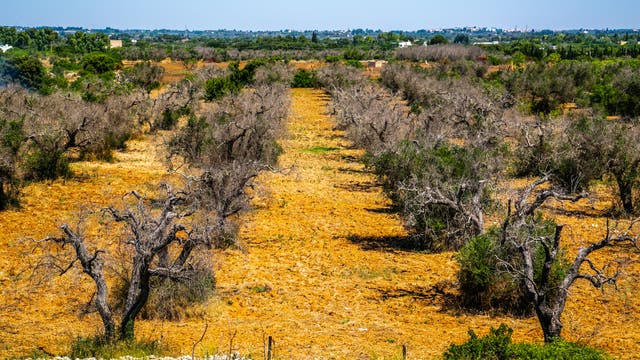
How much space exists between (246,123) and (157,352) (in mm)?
14392

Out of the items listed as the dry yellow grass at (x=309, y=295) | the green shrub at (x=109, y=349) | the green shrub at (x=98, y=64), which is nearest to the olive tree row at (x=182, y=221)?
the green shrub at (x=109, y=349)

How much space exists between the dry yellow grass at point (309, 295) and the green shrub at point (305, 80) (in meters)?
50.1

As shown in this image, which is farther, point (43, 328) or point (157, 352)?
point (43, 328)

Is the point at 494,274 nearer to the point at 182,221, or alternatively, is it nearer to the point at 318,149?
the point at 182,221

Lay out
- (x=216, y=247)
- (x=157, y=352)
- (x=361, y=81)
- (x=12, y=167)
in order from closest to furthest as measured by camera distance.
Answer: (x=157, y=352)
(x=216, y=247)
(x=12, y=167)
(x=361, y=81)

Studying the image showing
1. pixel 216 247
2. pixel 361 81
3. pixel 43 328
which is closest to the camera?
pixel 43 328

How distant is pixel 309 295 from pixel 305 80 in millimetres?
60642

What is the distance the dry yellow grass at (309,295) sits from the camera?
1166 centimetres

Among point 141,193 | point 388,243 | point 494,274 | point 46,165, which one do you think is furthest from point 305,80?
point 494,274

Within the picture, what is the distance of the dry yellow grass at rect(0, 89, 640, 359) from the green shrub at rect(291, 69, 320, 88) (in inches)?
1974

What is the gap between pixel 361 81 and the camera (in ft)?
195

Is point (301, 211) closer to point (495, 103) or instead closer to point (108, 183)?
point (108, 183)

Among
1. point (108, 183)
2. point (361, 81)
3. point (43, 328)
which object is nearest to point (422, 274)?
point (43, 328)

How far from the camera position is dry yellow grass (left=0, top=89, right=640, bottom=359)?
38.2 ft
